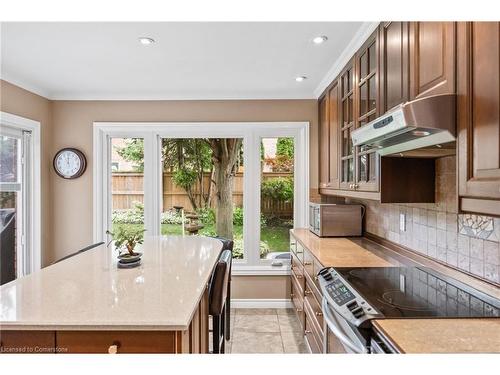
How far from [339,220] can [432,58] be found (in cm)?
192

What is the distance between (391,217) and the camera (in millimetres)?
2609

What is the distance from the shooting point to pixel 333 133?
3.06 meters

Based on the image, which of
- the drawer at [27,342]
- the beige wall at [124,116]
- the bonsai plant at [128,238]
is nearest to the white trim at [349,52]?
the beige wall at [124,116]

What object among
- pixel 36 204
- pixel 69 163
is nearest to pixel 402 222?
pixel 69 163

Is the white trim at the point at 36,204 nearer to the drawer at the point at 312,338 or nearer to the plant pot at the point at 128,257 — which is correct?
the plant pot at the point at 128,257

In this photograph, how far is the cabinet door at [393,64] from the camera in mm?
1639

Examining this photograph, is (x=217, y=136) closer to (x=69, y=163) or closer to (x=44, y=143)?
(x=69, y=163)

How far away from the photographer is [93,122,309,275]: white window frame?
3.77 metres

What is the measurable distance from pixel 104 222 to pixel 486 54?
379 cm

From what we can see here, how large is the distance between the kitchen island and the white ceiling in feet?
5.15

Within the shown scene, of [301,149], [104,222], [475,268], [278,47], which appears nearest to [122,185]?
[104,222]

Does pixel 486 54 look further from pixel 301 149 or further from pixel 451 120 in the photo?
pixel 301 149

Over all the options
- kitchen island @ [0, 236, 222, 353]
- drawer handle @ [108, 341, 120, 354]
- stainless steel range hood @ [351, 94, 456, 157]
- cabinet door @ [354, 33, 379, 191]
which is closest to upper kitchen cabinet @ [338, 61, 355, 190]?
cabinet door @ [354, 33, 379, 191]

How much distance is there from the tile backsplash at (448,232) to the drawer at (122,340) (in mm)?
1420
